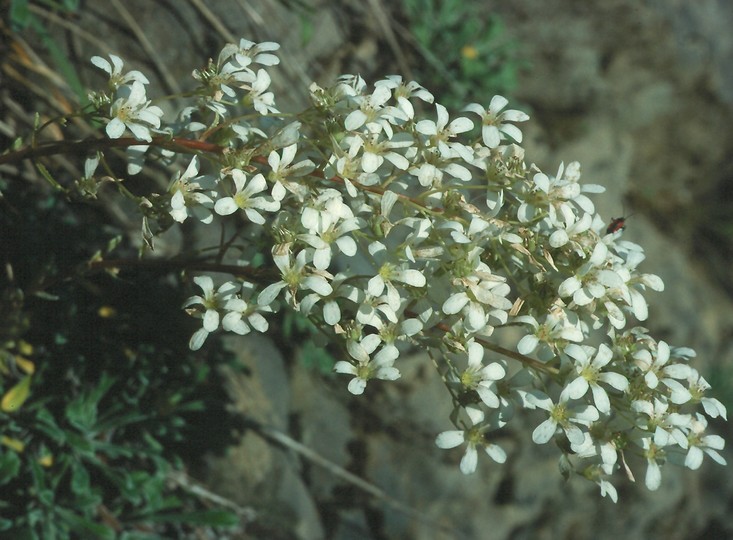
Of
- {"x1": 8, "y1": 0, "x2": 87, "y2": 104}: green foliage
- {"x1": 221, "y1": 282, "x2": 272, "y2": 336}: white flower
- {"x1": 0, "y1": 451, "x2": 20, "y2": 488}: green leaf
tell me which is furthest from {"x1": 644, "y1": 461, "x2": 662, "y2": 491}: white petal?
{"x1": 8, "y1": 0, "x2": 87, "y2": 104}: green foliage

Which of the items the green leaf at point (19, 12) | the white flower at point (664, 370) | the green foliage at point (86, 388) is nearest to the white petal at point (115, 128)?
the green foliage at point (86, 388)

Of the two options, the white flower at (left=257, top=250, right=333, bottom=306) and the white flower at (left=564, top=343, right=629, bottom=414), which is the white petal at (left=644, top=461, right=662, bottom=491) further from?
the white flower at (left=257, top=250, right=333, bottom=306)

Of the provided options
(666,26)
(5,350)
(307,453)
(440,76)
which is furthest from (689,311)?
(5,350)

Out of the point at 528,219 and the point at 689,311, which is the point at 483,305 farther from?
the point at 689,311

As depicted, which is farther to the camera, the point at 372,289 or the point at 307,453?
the point at 307,453

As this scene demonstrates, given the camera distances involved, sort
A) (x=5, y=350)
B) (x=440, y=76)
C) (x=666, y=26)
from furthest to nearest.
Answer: (x=666, y=26) → (x=440, y=76) → (x=5, y=350)

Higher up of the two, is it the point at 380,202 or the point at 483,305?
the point at 380,202

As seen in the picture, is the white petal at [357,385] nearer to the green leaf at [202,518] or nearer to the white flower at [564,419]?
the white flower at [564,419]

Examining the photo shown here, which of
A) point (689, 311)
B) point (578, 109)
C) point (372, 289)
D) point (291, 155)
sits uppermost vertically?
point (291, 155)
